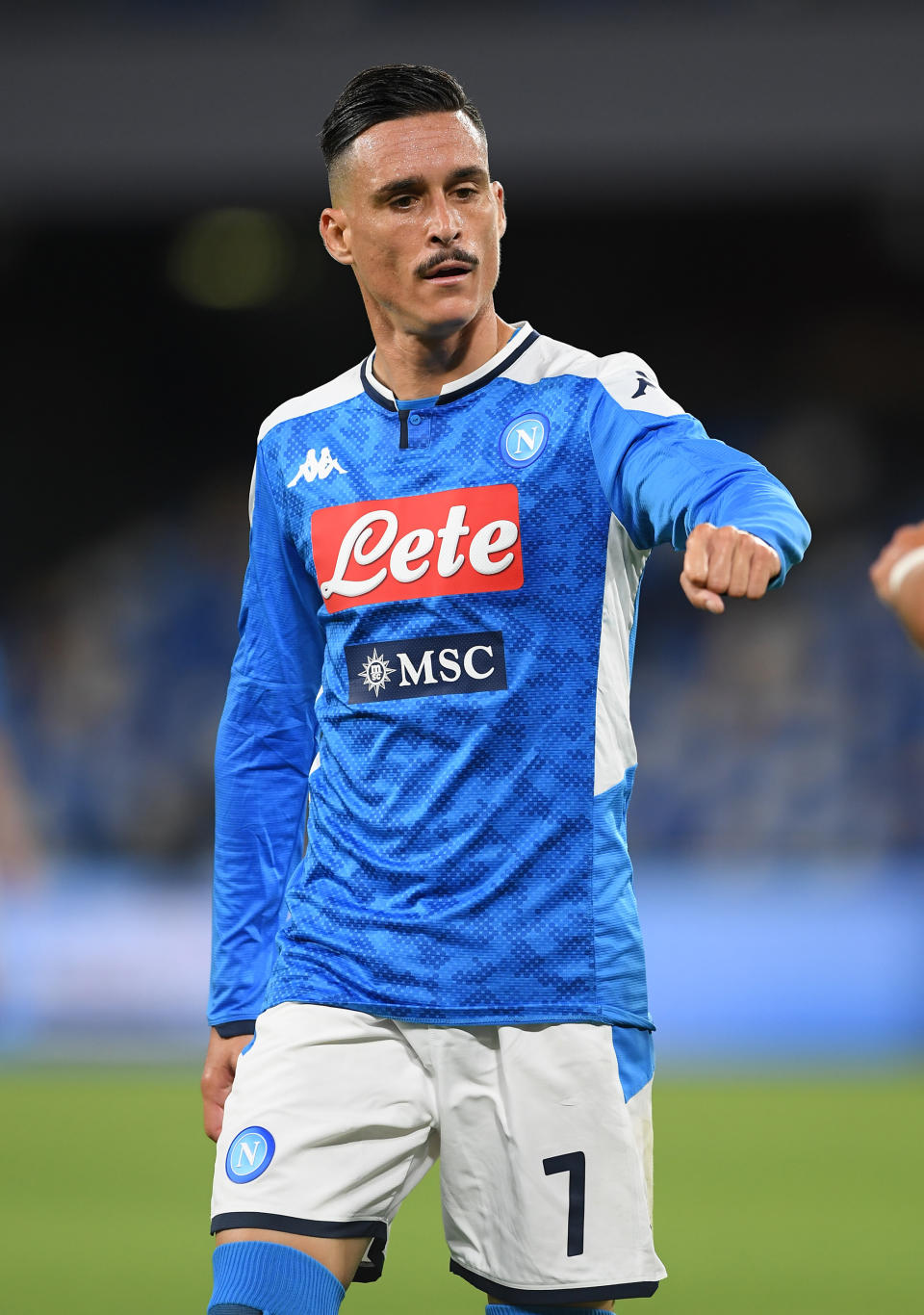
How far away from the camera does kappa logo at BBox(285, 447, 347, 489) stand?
294 centimetres

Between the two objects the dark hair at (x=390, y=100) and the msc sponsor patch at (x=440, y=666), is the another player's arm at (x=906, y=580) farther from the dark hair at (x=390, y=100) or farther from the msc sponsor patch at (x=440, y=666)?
the dark hair at (x=390, y=100)

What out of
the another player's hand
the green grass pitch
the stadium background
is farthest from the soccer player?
the stadium background

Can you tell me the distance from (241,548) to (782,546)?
11893 mm

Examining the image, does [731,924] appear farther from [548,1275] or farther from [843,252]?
[548,1275]

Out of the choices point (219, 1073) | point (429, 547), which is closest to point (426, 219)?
point (429, 547)

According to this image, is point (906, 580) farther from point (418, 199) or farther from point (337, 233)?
point (337, 233)

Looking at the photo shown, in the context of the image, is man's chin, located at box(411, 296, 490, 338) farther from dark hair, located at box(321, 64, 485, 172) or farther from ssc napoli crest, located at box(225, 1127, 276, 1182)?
ssc napoli crest, located at box(225, 1127, 276, 1182)

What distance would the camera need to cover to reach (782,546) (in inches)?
89.4

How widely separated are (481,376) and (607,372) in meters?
0.21

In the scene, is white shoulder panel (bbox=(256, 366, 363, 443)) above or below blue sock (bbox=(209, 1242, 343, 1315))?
above

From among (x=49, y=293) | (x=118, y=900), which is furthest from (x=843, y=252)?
(x=118, y=900)

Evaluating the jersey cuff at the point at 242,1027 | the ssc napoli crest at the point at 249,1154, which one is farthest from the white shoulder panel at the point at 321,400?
the ssc napoli crest at the point at 249,1154

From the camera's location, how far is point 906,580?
187cm

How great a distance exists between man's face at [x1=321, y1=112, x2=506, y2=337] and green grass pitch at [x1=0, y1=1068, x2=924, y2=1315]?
10.4 ft
